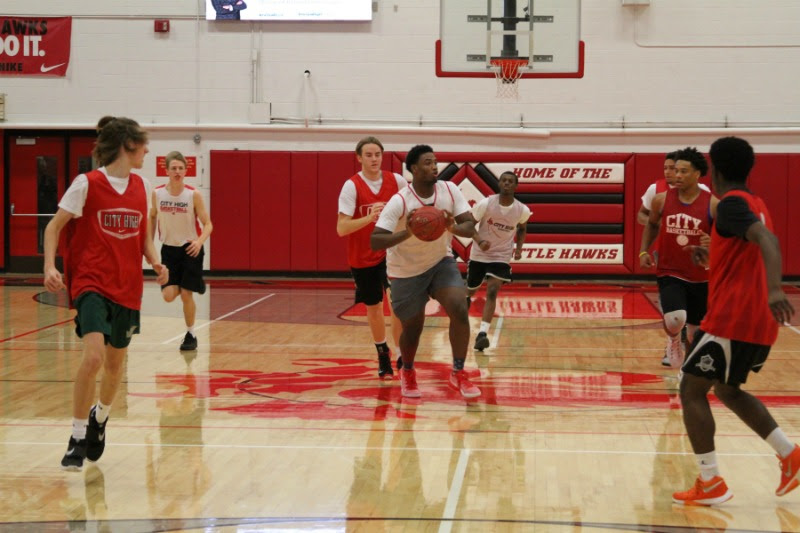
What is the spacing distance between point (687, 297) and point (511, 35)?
8.14m

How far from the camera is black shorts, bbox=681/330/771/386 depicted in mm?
4680

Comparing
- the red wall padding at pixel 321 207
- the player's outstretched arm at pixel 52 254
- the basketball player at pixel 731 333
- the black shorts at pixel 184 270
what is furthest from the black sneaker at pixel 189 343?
the red wall padding at pixel 321 207

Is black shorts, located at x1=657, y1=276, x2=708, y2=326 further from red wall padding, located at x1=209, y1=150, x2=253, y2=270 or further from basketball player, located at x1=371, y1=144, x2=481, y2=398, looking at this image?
red wall padding, located at x1=209, y1=150, x2=253, y2=270

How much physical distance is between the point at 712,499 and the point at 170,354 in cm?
604

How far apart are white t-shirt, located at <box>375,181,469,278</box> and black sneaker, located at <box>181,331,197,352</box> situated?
10.5 ft

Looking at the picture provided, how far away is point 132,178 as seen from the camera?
5574 mm

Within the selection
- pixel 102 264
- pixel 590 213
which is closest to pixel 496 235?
pixel 102 264

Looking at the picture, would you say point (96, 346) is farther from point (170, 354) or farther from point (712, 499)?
point (170, 354)

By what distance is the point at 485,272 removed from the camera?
10250 millimetres

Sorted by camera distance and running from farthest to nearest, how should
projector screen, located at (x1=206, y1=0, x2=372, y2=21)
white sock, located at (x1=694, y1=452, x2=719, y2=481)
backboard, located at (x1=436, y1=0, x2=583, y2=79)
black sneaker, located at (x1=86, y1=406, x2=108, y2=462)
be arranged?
projector screen, located at (x1=206, y1=0, x2=372, y2=21) → backboard, located at (x1=436, y1=0, x2=583, y2=79) → black sneaker, located at (x1=86, y1=406, x2=108, y2=462) → white sock, located at (x1=694, y1=452, x2=719, y2=481)

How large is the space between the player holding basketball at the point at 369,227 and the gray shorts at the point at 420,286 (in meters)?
0.58

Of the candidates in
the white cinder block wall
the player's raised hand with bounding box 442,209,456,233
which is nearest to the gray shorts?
the player's raised hand with bounding box 442,209,456,233

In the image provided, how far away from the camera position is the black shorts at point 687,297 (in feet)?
25.8

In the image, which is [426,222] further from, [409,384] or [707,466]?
[707,466]
